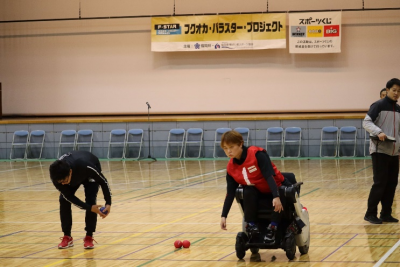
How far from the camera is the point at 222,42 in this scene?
62.6 feet

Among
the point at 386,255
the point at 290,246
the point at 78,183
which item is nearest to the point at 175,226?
the point at 78,183

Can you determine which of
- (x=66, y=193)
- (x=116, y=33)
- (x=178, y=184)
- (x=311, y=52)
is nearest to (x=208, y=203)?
(x=178, y=184)

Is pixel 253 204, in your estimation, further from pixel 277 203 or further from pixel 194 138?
pixel 194 138

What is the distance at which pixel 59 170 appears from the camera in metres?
5.58

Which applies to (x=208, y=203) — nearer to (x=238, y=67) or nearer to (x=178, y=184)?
(x=178, y=184)

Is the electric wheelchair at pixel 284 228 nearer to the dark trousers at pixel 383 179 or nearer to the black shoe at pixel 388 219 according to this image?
the dark trousers at pixel 383 179

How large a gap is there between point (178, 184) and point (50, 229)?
4.84 meters

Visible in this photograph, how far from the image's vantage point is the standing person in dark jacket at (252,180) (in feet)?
16.9

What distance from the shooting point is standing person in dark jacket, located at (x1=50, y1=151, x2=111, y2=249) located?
18.5 feet

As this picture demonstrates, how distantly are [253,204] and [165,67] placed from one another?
15.0 metres

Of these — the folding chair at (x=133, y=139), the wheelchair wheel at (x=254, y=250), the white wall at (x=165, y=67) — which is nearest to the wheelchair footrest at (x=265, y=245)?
the wheelchair wheel at (x=254, y=250)

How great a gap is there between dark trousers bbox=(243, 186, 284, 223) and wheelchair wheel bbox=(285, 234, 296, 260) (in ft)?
0.57

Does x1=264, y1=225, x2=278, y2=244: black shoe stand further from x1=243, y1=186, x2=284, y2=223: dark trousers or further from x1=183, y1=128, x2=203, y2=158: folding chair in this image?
x1=183, y1=128, x2=203, y2=158: folding chair

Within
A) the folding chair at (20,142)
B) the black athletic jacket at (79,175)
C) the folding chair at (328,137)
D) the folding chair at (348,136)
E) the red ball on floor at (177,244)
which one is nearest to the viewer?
the black athletic jacket at (79,175)
